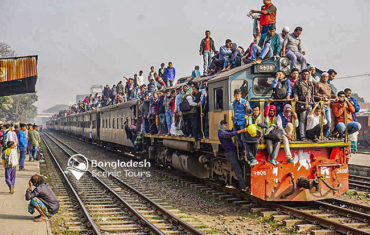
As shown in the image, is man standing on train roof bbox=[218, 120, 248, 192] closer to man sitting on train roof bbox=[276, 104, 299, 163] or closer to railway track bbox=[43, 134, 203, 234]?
man sitting on train roof bbox=[276, 104, 299, 163]

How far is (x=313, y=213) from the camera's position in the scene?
30.6 feet

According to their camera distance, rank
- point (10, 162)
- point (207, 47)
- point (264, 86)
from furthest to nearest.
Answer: point (207, 47) < point (10, 162) < point (264, 86)

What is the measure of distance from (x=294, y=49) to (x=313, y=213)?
4.20 meters

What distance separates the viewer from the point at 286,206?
981cm

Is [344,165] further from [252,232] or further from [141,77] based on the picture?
[141,77]

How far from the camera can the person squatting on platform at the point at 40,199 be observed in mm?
8633

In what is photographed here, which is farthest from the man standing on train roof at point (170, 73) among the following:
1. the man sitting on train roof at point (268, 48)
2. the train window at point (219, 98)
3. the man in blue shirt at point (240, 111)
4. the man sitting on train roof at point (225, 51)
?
the man in blue shirt at point (240, 111)

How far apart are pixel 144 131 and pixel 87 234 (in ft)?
34.6

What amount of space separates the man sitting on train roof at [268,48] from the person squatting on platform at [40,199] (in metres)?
5.66

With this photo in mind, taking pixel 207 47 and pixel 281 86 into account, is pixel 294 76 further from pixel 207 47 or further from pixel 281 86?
pixel 207 47

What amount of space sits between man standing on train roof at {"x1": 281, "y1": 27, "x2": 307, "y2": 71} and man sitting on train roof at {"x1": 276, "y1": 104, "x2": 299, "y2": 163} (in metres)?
1.43

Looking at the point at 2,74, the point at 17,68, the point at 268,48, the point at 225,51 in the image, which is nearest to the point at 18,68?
the point at 17,68

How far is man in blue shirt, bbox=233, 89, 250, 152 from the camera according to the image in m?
9.55

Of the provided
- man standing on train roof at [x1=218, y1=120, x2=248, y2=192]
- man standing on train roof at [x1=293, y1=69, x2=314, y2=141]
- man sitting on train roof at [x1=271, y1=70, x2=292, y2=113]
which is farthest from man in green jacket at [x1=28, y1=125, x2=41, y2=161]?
man standing on train roof at [x1=293, y1=69, x2=314, y2=141]
